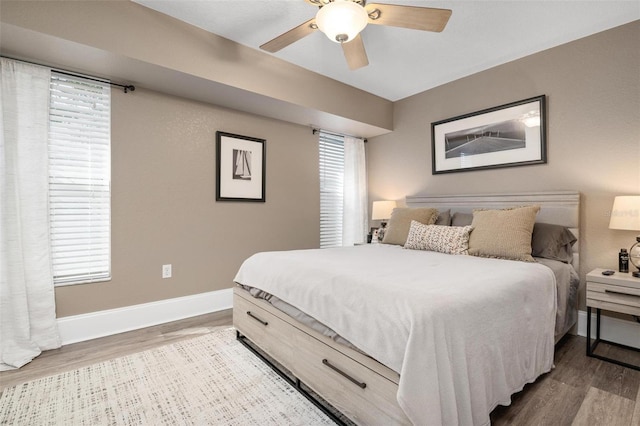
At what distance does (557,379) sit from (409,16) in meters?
2.43

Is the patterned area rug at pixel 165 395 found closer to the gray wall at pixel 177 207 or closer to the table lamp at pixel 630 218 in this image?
the gray wall at pixel 177 207

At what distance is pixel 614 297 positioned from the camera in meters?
2.09

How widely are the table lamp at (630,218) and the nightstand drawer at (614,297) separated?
0.69ft

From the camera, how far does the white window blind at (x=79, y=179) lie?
243cm

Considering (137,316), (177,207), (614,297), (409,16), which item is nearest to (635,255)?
(614,297)

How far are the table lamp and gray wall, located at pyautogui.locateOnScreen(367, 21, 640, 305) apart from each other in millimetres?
270

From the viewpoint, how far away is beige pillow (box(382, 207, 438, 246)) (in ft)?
10.5

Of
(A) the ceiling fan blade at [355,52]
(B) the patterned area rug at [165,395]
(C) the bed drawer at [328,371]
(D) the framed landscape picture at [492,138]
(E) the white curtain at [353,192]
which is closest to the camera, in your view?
(C) the bed drawer at [328,371]

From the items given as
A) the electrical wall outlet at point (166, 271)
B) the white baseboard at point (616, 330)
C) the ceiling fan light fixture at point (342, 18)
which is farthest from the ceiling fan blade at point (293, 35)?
the white baseboard at point (616, 330)

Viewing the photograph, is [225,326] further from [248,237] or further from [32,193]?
[32,193]

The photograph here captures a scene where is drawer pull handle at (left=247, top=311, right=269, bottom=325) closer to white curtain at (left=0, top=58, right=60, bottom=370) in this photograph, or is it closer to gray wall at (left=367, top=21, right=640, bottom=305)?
white curtain at (left=0, top=58, right=60, bottom=370)

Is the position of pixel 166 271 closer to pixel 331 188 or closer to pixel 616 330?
pixel 331 188

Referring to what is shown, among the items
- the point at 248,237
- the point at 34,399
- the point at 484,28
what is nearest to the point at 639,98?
the point at 484,28

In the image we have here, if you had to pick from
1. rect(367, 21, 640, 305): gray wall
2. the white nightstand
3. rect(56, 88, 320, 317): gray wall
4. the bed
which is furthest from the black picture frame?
the white nightstand
